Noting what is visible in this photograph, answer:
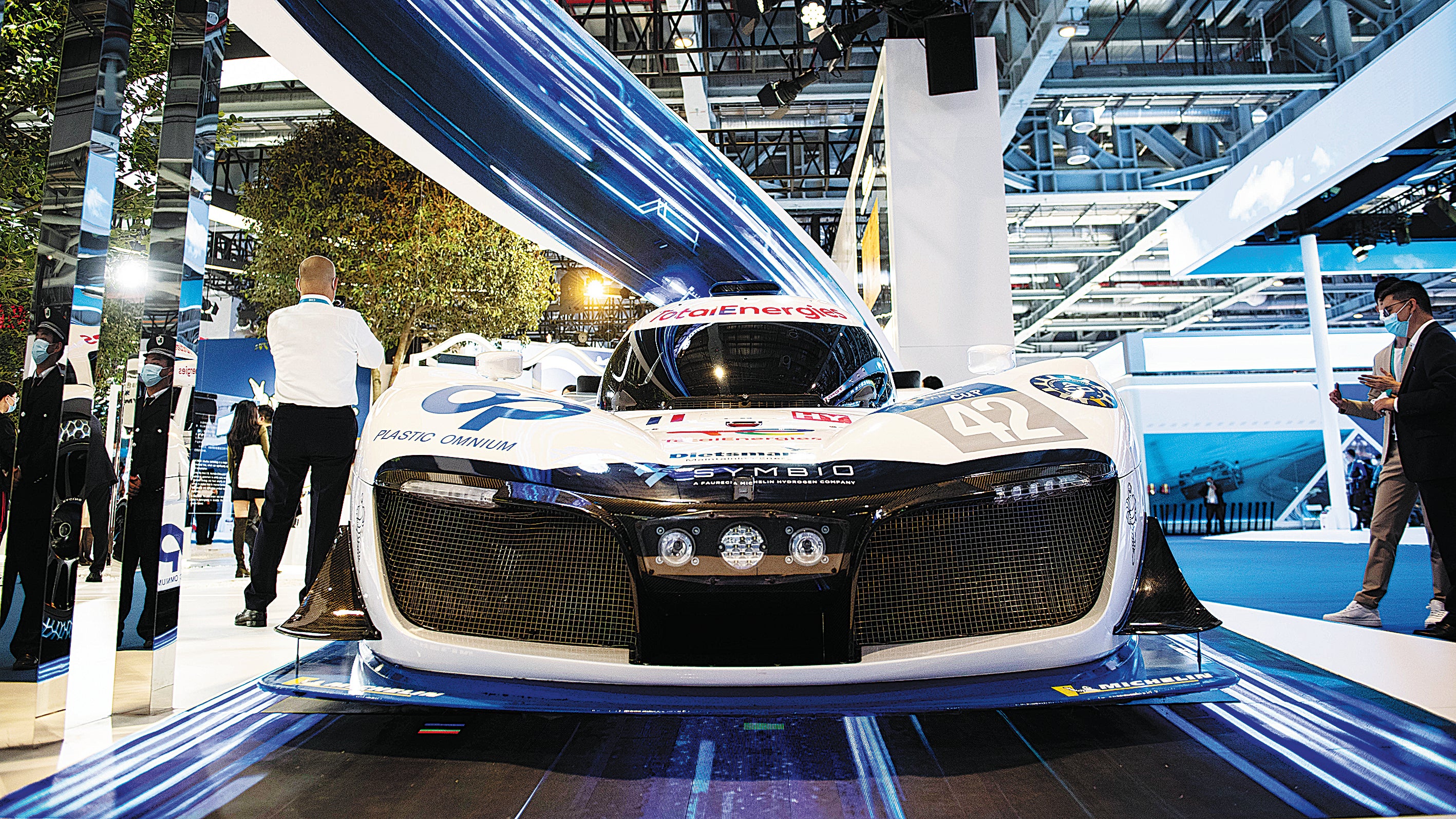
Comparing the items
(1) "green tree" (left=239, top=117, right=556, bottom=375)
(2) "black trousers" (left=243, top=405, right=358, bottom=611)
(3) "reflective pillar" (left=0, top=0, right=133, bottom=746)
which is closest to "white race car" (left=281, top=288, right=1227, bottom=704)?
(3) "reflective pillar" (left=0, top=0, right=133, bottom=746)

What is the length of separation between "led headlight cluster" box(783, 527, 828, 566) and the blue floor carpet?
119 inches

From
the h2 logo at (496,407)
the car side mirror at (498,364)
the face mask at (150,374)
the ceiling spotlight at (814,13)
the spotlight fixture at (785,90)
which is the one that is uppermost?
the ceiling spotlight at (814,13)

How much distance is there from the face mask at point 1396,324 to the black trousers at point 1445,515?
70cm

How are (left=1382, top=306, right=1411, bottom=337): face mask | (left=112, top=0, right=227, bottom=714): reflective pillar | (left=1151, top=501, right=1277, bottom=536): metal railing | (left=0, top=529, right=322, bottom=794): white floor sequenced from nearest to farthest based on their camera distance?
(left=0, top=529, right=322, bottom=794): white floor
(left=112, top=0, right=227, bottom=714): reflective pillar
(left=1382, top=306, right=1411, bottom=337): face mask
(left=1151, top=501, right=1277, bottom=536): metal railing

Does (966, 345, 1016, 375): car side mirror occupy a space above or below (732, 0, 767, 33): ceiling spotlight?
below

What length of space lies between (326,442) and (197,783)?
1771 mm

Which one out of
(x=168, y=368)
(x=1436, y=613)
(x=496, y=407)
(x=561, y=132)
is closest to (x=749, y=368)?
(x=496, y=407)

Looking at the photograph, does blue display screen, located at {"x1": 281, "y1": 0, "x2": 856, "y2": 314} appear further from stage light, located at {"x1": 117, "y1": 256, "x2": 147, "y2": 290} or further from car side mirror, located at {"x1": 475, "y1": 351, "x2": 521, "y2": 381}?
car side mirror, located at {"x1": 475, "y1": 351, "x2": 521, "y2": 381}

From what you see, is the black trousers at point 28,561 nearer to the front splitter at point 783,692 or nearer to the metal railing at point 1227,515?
the front splitter at point 783,692

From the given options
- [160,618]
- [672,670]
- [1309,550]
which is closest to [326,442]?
[160,618]

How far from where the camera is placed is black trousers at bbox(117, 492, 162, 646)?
2.18 m

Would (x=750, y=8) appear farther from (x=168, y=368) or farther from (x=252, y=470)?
(x=168, y=368)

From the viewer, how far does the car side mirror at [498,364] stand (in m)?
2.62

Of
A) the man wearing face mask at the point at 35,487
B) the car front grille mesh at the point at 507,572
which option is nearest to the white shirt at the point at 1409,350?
the car front grille mesh at the point at 507,572
